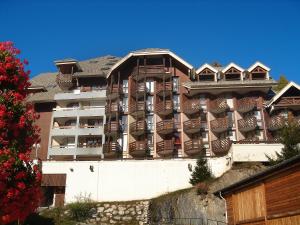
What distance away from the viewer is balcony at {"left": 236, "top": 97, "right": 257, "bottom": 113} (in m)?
51.1

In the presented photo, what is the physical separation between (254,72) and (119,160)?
76.6ft

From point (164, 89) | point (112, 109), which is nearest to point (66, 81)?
point (112, 109)

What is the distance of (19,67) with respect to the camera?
18.1 m

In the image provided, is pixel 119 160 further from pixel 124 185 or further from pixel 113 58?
pixel 113 58

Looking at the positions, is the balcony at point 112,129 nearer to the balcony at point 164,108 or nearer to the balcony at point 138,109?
the balcony at point 138,109

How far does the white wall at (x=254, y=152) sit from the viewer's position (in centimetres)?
4094

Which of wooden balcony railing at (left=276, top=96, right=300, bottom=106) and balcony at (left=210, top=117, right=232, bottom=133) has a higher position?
wooden balcony railing at (left=276, top=96, right=300, bottom=106)

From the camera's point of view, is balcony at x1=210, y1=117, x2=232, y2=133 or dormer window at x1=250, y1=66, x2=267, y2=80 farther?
dormer window at x1=250, y1=66, x2=267, y2=80

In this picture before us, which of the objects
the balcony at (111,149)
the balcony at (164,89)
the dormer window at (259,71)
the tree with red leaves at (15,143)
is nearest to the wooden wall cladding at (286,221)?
the tree with red leaves at (15,143)

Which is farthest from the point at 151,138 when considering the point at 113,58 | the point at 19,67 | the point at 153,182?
the point at 19,67

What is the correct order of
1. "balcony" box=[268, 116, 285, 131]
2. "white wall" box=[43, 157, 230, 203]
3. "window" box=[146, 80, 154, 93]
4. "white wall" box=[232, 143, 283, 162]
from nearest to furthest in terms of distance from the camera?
1. "white wall" box=[232, 143, 283, 162]
2. "white wall" box=[43, 157, 230, 203]
3. "balcony" box=[268, 116, 285, 131]
4. "window" box=[146, 80, 154, 93]

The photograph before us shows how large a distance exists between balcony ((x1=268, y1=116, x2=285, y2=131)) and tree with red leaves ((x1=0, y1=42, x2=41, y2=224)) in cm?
3758

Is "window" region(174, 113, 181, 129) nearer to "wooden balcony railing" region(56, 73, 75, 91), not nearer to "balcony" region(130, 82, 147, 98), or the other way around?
"balcony" region(130, 82, 147, 98)

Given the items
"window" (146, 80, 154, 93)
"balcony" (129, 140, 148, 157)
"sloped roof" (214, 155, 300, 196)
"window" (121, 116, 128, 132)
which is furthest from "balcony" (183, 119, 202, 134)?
"sloped roof" (214, 155, 300, 196)
